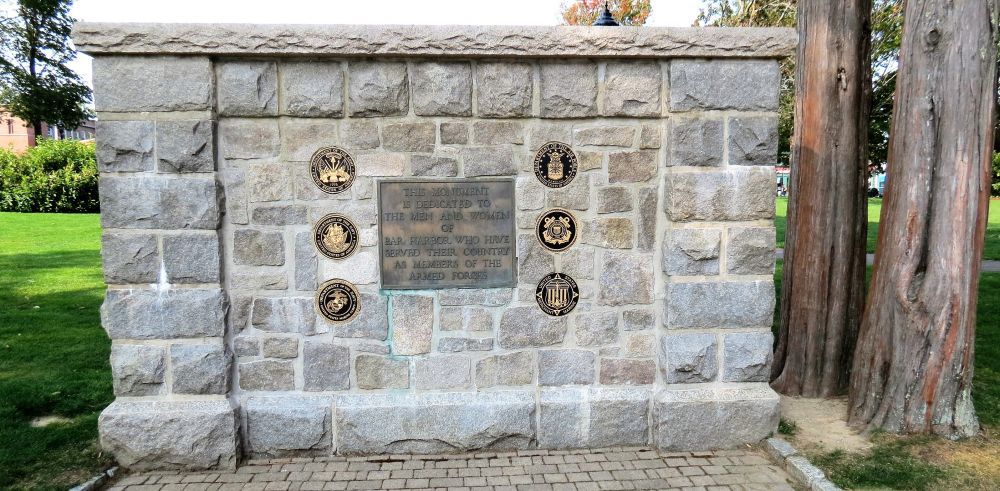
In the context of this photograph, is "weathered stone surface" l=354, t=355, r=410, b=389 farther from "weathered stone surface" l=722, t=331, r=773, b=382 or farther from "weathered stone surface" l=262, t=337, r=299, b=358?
"weathered stone surface" l=722, t=331, r=773, b=382

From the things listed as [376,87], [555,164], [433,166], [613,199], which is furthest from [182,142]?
[613,199]

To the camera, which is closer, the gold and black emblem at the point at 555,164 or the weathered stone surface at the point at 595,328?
the gold and black emblem at the point at 555,164

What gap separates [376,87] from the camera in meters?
3.66

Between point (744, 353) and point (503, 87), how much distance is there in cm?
226

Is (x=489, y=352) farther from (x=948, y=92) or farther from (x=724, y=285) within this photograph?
(x=948, y=92)

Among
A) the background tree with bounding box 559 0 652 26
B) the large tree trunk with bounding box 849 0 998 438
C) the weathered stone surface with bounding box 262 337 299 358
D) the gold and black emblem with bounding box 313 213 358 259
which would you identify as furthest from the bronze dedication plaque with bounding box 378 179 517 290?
the background tree with bounding box 559 0 652 26

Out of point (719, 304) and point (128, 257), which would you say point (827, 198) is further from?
point (128, 257)

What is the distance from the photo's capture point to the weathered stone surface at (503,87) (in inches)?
146

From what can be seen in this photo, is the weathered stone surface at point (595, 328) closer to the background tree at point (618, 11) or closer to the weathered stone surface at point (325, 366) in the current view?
the weathered stone surface at point (325, 366)

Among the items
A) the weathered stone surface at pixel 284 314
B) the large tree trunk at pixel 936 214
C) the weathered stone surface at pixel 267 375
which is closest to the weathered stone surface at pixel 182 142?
the weathered stone surface at pixel 284 314

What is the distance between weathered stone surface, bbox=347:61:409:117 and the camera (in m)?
3.66

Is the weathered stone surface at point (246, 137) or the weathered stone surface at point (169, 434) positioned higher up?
the weathered stone surface at point (246, 137)

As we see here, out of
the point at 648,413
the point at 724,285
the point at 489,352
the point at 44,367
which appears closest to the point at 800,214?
the point at 724,285

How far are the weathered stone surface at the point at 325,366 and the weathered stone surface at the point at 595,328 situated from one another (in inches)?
57.9
